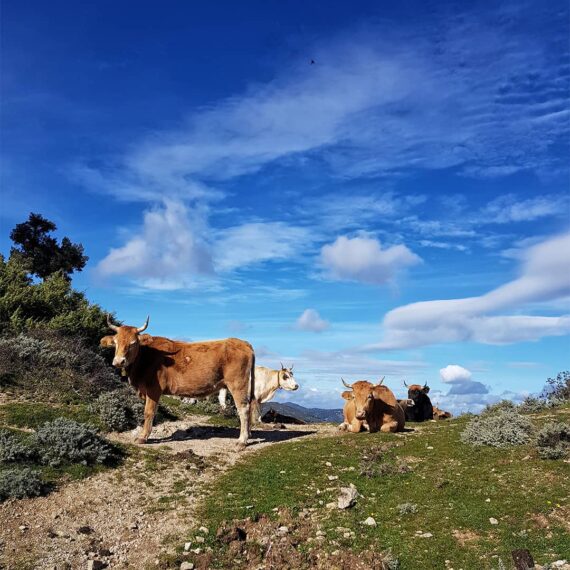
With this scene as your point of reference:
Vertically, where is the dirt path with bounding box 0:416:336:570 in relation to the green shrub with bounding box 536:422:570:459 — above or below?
below

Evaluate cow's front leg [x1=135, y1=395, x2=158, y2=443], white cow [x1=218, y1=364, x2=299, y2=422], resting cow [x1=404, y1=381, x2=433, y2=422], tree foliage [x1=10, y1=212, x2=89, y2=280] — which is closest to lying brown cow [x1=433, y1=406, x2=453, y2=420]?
resting cow [x1=404, y1=381, x2=433, y2=422]

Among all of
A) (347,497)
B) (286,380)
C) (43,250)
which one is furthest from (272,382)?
(43,250)

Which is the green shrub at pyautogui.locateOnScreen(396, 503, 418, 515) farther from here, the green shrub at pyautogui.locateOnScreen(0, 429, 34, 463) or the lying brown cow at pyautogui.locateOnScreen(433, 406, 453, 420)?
the lying brown cow at pyautogui.locateOnScreen(433, 406, 453, 420)

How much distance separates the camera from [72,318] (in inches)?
1019

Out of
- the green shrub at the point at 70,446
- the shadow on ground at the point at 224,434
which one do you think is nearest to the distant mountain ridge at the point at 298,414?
the shadow on ground at the point at 224,434

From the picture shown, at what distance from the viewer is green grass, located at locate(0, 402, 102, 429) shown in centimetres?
1466

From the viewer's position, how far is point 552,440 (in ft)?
40.9

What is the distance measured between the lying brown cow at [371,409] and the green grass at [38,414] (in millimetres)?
7905

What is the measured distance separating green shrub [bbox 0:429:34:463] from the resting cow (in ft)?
53.8

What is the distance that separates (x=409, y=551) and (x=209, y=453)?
6935 millimetres

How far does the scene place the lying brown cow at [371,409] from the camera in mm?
16812

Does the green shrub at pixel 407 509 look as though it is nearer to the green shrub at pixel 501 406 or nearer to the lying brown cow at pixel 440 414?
the green shrub at pixel 501 406

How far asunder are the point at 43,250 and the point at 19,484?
125 ft

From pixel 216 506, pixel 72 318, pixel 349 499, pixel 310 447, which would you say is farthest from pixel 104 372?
pixel 349 499
